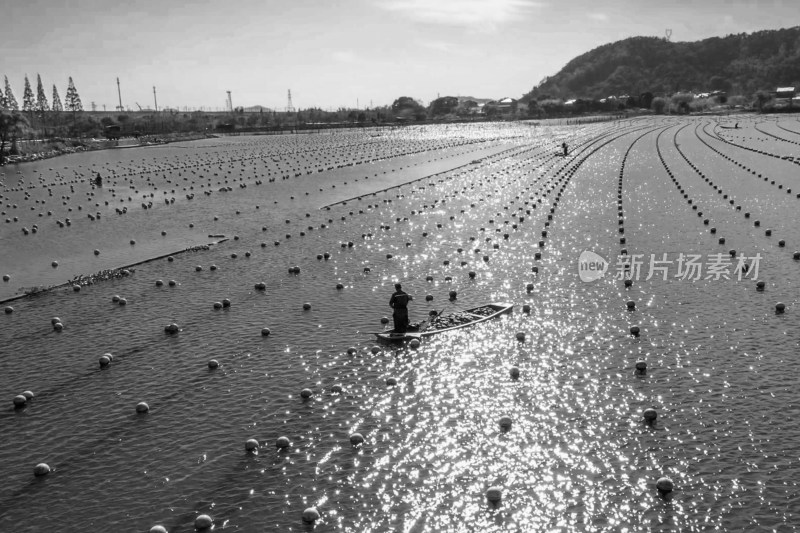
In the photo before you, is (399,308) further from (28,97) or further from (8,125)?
(28,97)

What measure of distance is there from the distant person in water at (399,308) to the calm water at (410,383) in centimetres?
90

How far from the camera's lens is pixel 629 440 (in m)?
11.6

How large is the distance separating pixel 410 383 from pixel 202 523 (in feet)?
19.6

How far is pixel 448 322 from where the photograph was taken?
17703mm

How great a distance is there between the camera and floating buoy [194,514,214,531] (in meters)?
9.62

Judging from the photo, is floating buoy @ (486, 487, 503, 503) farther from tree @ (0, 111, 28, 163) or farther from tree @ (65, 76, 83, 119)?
tree @ (65, 76, 83, 119)

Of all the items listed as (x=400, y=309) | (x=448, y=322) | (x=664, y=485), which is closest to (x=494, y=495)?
(x=664, y=485)

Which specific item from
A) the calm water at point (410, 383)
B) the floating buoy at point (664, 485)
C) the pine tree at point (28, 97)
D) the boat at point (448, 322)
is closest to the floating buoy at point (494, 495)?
the calm water at point (410, 383)

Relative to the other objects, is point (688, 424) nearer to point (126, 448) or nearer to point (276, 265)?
point (126, 448)

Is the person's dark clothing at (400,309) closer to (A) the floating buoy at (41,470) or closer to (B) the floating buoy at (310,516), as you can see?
(B) the floating buoy at (310,516)

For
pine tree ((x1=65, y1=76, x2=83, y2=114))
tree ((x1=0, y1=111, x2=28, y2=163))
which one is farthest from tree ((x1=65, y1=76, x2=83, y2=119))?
tree ((x1=0, y1=111, x2=28, y2=163))

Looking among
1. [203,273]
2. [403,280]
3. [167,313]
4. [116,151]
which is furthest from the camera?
[116,151]

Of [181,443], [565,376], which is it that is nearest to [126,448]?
[181,443]

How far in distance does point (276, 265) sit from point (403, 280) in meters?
6.07
